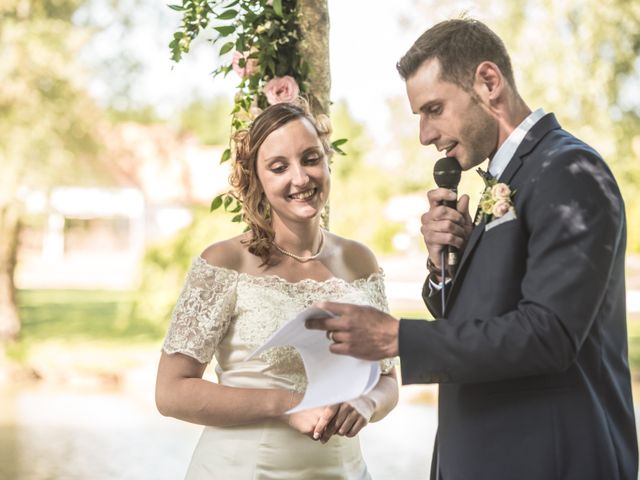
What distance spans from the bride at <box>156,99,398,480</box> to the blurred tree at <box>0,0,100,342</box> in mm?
10922

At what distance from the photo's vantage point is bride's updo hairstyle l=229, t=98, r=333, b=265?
9.62 feet

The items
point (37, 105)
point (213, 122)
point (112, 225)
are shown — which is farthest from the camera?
point (112, 225)

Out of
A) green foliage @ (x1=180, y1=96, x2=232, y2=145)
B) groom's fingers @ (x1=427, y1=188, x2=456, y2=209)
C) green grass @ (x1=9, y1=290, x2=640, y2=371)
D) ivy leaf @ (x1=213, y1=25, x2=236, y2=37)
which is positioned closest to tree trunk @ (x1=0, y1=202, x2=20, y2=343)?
green grass @ (x1=9, y1=290, x2=640, y2=371)

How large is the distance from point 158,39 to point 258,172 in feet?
41.1

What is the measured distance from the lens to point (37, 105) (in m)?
13.6

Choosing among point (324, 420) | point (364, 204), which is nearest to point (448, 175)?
point (324, 420)

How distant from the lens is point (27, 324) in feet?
63.1

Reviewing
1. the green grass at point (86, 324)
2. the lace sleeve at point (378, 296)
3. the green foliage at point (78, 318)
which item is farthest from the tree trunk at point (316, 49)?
the green foliage at point (78, 318)

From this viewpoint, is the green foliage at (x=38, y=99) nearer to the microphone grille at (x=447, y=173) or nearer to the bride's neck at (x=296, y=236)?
the bride's neck at (x=296, y=236)

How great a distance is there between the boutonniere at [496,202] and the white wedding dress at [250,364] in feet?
3.08

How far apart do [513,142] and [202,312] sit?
42.4 inches

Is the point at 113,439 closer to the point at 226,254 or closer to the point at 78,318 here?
the point at 226,254

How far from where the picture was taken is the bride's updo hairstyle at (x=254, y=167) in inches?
115

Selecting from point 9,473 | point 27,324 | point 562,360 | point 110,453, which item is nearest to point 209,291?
point 562,360
